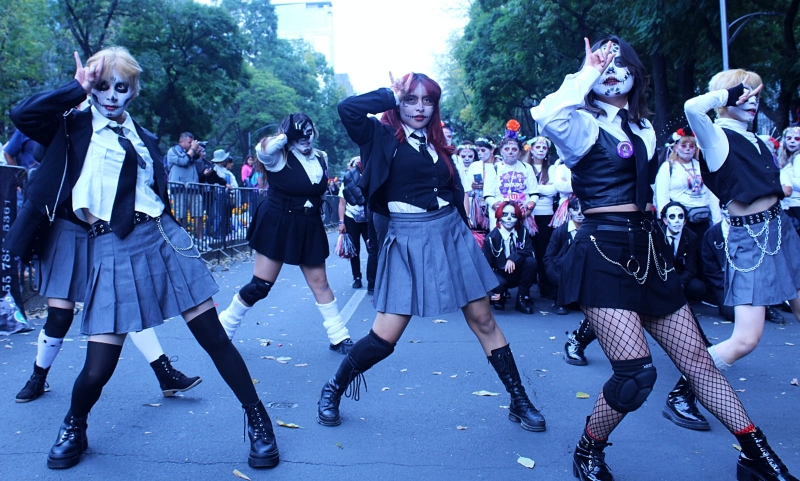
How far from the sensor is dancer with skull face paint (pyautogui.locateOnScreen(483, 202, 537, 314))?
8.07m

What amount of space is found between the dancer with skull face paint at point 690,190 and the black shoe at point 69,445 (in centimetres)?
641

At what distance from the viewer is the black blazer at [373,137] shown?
12.4ft

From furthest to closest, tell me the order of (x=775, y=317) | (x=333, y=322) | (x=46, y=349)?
(x=775, y=317) < (x=333, y=322) < (x=46, y=349)

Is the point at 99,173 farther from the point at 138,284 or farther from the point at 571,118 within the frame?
the point at 571,118

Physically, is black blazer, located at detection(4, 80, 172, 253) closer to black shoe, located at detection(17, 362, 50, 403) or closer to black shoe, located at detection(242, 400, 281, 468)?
black shoe, located at detection(242, 400, 281, 468)

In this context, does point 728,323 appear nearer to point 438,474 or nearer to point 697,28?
point 438,474

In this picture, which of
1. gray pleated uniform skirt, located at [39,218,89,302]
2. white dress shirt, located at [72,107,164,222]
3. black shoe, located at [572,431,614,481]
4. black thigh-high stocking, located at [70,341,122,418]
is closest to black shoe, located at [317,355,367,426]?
black thigh-high stocking, located at [70,341,122,418]

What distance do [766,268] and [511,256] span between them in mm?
4305

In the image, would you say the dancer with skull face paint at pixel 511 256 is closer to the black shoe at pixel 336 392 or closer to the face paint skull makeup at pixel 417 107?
the black shoe at pixel 336 392

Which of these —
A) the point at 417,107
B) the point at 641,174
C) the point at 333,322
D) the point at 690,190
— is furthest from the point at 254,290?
the point at 690,190

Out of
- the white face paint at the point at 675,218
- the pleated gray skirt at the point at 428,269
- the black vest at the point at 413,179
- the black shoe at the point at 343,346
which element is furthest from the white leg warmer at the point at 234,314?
the white face paint at the point at 675,218

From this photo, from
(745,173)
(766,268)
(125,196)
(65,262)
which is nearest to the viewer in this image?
(125,196)

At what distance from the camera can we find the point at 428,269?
3.90m

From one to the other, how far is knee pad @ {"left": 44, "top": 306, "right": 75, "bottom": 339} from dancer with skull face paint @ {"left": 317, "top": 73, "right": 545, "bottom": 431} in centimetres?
171
